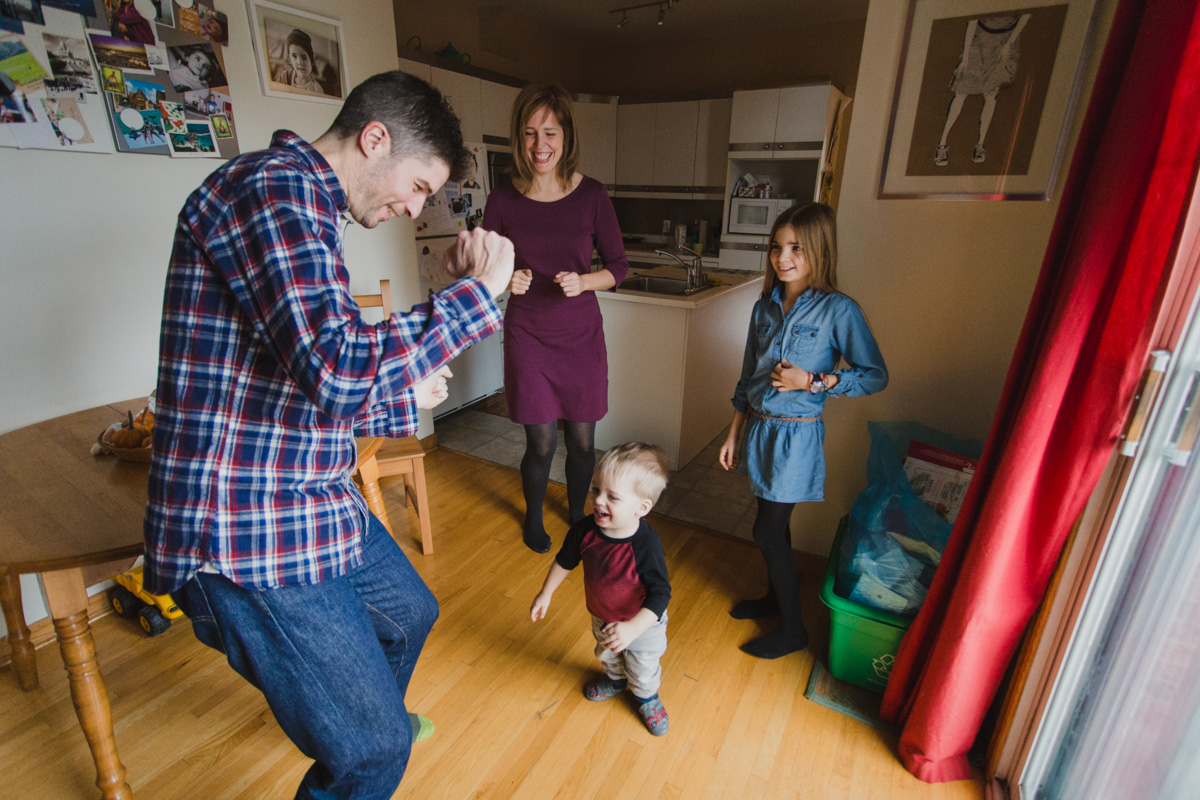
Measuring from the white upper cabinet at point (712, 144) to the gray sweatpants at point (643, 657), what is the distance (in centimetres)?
411

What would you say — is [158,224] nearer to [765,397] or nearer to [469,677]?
[469,677]

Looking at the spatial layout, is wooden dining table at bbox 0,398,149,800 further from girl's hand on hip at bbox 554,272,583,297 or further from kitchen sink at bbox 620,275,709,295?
kitchen sink at bbox 620,275,709,295

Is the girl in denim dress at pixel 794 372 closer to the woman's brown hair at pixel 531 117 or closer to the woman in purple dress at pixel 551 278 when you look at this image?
the woman in purple dress at pixel 551 278

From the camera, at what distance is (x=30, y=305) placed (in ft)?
5.39

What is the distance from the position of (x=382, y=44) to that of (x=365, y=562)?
7.63ft

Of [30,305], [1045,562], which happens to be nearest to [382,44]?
[30,305]

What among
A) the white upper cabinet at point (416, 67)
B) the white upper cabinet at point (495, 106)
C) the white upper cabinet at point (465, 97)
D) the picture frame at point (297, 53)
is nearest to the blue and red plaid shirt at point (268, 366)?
the picture frame at point (297, 53)

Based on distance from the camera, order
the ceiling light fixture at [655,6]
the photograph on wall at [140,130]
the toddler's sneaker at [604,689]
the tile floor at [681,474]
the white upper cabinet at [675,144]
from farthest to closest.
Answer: the white upper cabinet at [675,144] < the ceiling light fixture at [655,6] < the tile floor at [681,474] < the photograph on wall at [140,130] < the toddler's sneaker at [604,689]

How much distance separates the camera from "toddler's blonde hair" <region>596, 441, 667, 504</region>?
4.24 ft

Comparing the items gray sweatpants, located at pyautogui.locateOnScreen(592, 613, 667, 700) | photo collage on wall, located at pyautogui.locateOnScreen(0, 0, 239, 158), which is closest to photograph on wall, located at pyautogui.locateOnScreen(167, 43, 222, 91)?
photo collage on wall, located at pyautogui.locateOnScreen(0, 0, 239, 158)

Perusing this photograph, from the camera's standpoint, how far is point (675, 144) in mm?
4879

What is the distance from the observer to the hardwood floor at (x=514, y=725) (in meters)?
1.38

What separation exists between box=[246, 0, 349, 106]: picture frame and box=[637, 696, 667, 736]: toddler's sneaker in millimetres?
2354

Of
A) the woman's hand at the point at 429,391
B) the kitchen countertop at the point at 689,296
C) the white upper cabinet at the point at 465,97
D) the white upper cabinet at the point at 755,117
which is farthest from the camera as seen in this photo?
the white upper cabinet at the point at 755,117
